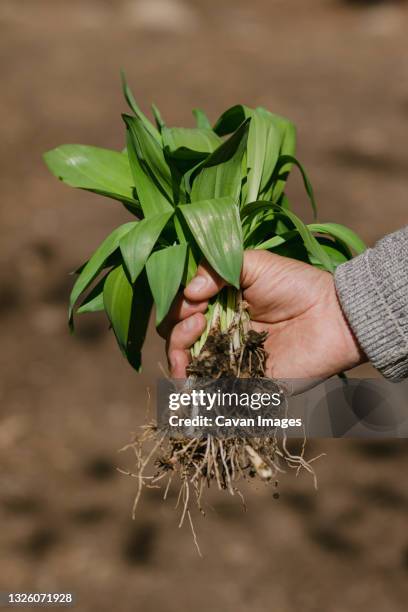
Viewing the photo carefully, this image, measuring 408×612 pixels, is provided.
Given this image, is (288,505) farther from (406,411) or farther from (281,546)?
Result: (406,411)

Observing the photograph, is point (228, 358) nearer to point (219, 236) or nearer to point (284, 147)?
point (219, 236)

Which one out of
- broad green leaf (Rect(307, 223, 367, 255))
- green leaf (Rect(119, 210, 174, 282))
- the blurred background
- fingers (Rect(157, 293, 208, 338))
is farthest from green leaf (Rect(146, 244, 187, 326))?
the blurred background

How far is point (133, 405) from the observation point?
15.7 feet

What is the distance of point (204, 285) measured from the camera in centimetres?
231

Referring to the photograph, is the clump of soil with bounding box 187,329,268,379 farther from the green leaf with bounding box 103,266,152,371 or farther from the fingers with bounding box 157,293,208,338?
the green leaf with bounding box 103,266,152,371

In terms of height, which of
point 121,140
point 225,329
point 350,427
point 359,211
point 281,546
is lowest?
point 281,546

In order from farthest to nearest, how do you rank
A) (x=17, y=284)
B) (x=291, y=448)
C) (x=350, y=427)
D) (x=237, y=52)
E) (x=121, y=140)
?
(x=237, y=52), (x=121, y=140), (x=17, y=284), (x=291, y=448), (x=350, y=427)

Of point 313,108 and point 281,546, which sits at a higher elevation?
point 313,108

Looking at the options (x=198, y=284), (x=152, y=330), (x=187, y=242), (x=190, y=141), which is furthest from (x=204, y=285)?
(x=152, y=330)

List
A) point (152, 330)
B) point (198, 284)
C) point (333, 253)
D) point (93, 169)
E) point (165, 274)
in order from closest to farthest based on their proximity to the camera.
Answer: point (165, 274)
point (198, 284)
point (93, 169)
point (333, 253)
point (152, 330)

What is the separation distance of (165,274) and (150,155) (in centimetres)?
36

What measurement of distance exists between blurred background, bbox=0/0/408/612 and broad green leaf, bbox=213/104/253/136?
3.77ft


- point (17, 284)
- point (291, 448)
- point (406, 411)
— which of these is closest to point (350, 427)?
point (406, 411)

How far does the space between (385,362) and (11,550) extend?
2.49 meters
